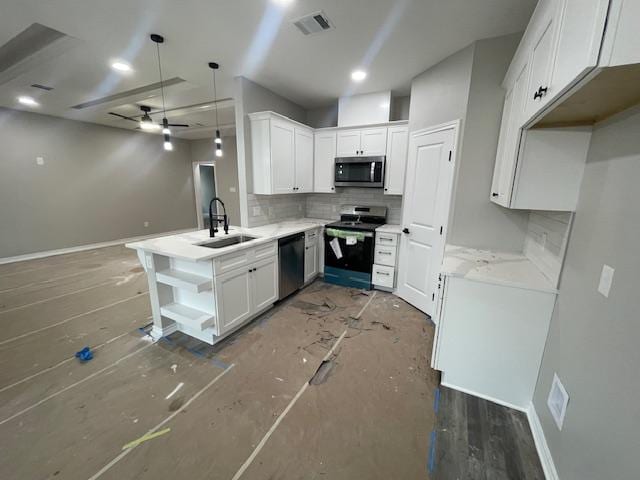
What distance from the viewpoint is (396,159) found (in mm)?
3455

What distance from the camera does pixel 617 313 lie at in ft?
3.38

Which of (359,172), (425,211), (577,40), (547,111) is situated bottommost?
(425,211)

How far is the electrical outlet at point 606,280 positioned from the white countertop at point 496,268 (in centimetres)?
43

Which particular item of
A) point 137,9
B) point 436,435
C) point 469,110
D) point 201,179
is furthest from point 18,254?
point 469,110

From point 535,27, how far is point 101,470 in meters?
3.47

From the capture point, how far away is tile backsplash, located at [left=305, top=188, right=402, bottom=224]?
392 centimetres

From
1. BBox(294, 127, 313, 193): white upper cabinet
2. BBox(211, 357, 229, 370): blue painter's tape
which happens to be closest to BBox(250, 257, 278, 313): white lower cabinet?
BBox(211, 357, 229, 370): blue painter's tape

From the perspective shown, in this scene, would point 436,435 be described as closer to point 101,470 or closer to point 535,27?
point 101,470

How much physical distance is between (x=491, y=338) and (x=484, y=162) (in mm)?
1633

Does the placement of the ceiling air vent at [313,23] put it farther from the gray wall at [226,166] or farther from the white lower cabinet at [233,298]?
the gray wall at [226,166]

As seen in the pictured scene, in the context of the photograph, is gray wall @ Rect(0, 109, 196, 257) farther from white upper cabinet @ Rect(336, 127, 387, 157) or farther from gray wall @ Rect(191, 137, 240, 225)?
white upper cabinet @ Rect(336, 127, 387, 157)

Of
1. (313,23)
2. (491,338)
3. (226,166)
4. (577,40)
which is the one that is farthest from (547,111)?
(226,166)

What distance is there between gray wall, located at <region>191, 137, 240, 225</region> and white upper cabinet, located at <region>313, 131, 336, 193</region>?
377 cm

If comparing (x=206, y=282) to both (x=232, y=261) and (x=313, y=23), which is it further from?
(x=313, y=23)
